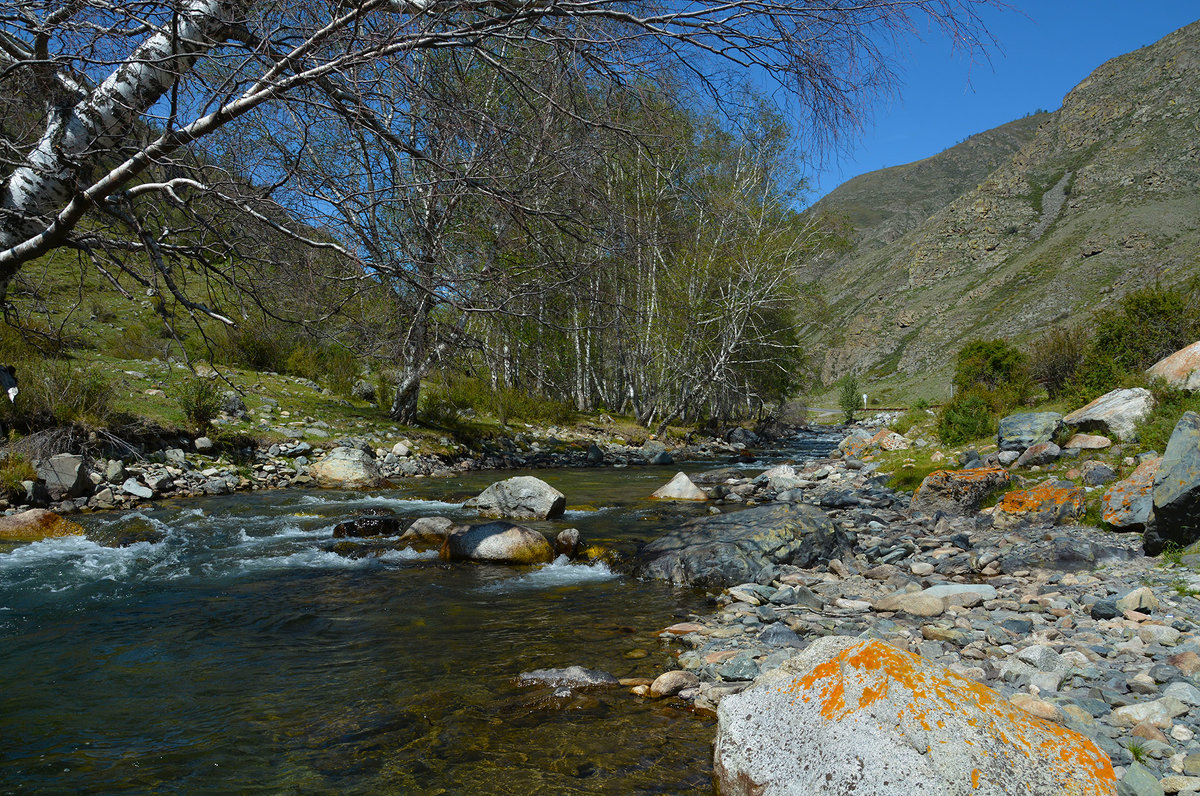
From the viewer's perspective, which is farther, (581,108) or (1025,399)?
(1025,399)

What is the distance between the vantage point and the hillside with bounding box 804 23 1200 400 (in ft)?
200

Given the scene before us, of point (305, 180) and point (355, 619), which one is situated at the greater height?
point (305, 180)

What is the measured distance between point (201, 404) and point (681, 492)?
8.79 meters

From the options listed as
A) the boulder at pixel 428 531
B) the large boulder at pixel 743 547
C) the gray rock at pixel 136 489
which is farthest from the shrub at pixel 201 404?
the large boulder at pixel 743 547

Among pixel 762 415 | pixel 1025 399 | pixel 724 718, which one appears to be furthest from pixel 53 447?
pixel 762 415

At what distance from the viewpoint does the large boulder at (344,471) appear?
11.8 metres

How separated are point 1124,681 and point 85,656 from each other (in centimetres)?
625

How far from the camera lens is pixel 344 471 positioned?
11984mm

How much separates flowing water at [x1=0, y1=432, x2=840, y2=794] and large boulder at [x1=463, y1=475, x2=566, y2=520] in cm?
194

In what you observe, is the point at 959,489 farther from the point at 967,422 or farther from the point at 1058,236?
the point at 1058,236

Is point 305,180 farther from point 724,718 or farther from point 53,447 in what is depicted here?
point 53,447

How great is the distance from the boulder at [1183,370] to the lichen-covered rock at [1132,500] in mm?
2646

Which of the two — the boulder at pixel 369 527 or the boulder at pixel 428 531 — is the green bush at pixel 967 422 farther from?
the boulder at pixel 369 527

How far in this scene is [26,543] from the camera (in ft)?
23.8
